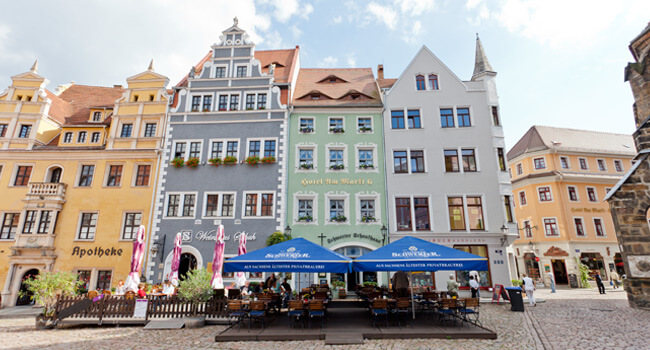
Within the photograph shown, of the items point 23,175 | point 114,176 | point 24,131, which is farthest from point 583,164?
point 24,131

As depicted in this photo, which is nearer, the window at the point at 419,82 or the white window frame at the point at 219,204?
the white window frame at the point at 219,204

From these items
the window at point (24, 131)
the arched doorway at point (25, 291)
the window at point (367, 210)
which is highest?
the window at point (24, 131)

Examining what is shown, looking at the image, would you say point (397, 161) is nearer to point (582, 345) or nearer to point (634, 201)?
point (634, 201)

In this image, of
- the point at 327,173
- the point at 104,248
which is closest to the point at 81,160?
the point at 104,248

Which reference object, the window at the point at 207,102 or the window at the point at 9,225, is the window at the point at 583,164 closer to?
the window at the point at 207,102

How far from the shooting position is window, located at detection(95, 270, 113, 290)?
20.3 metres

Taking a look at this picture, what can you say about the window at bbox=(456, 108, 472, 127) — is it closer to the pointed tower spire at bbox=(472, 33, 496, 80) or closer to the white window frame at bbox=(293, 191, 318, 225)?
the pointed tower spire at bbox=(472, 33, 496, 80)

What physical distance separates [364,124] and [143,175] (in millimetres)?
15420

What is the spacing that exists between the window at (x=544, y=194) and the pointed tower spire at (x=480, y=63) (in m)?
17.3

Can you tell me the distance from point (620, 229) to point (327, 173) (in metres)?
15.1

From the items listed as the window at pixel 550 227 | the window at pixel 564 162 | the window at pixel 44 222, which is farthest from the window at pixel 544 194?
the window at pixel 44 222

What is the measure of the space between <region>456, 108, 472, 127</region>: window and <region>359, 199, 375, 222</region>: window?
26.8 ft

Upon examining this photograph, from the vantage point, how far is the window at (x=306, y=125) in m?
22.8

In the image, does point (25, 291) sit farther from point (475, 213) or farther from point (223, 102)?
point (475, 213)
